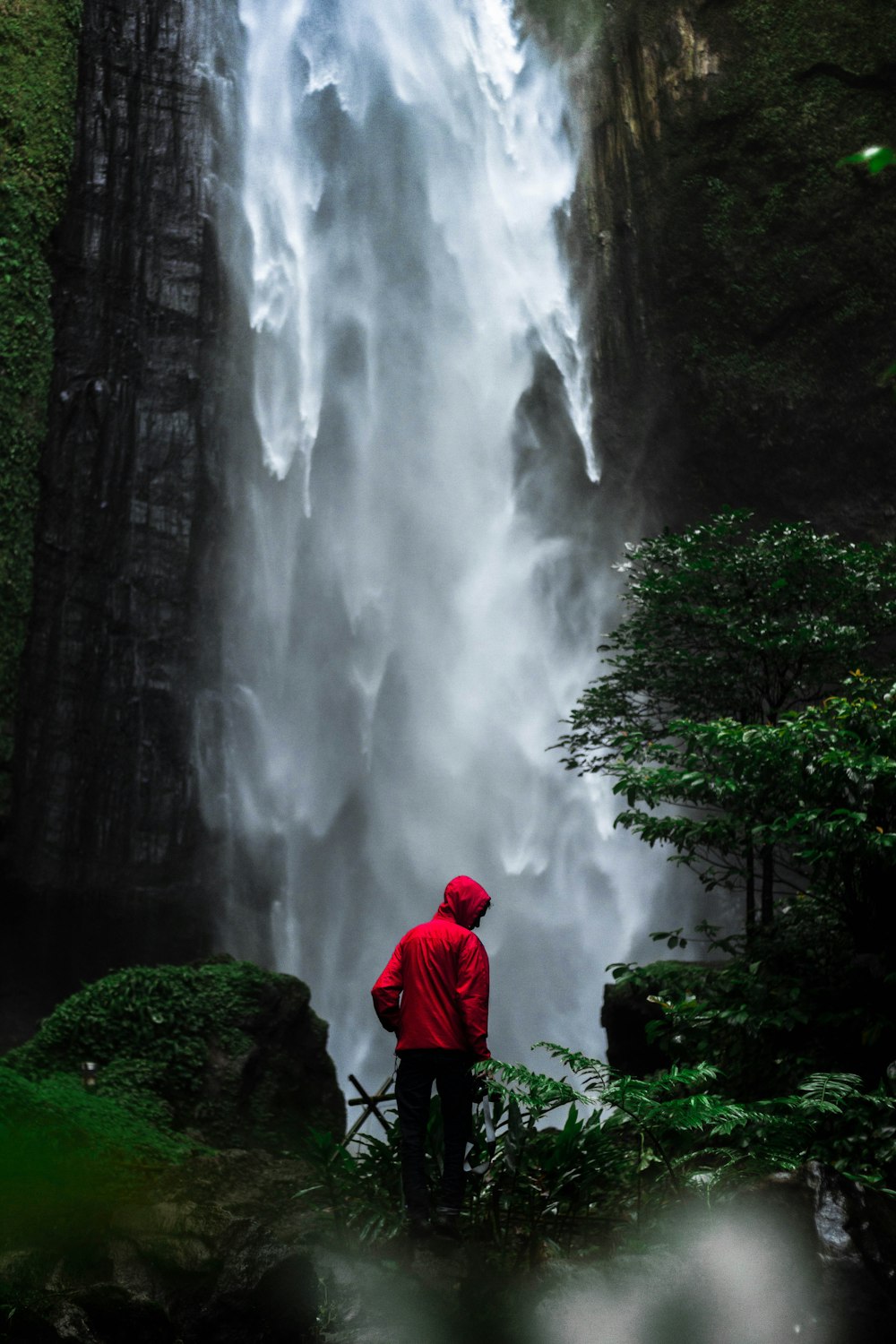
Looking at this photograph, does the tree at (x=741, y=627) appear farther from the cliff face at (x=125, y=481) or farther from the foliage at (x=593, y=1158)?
the cliff face at (x=125, y=481)

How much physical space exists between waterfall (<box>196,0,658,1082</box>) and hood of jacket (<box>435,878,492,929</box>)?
10.5m

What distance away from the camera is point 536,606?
1748cm

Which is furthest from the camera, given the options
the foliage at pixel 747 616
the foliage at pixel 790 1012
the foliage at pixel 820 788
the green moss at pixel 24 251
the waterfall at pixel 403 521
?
the waterfall at pixel 403 521

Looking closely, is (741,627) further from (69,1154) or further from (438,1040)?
(69,1154)

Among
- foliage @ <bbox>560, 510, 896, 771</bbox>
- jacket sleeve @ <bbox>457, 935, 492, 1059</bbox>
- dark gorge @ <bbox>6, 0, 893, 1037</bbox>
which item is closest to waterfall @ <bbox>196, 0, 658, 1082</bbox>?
dark gorge @ <bbox>6, 0, 893, 1037</bbox>

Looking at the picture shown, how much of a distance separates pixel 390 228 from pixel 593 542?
20.6 ft

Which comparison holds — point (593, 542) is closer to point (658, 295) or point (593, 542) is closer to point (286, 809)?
point (658, 295)

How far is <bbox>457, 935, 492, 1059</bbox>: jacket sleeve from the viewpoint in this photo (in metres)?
4.14

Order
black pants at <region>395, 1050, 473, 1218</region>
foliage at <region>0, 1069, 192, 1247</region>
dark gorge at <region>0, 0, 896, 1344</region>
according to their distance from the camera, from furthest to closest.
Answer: dark gorge at <region>0, 0, 896, 1344</region>
black pants at <region>395, 1050, 473, 1218</region>
foliage at <region>0, 1069, 192, 1247</region>

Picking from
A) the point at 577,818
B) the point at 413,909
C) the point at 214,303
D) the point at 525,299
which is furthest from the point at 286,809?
the point at 525,299

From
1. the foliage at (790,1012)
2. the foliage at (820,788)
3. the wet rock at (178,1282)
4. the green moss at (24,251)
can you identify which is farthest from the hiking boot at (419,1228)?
the green moss at (24,251)

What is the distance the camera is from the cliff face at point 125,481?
1405 cm

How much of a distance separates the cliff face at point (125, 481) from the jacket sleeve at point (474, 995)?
1061cm

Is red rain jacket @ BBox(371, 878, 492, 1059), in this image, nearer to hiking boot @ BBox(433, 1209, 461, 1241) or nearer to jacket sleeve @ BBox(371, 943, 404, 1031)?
jacket sleeve @ BBox(371, 943, 404, 1031)
